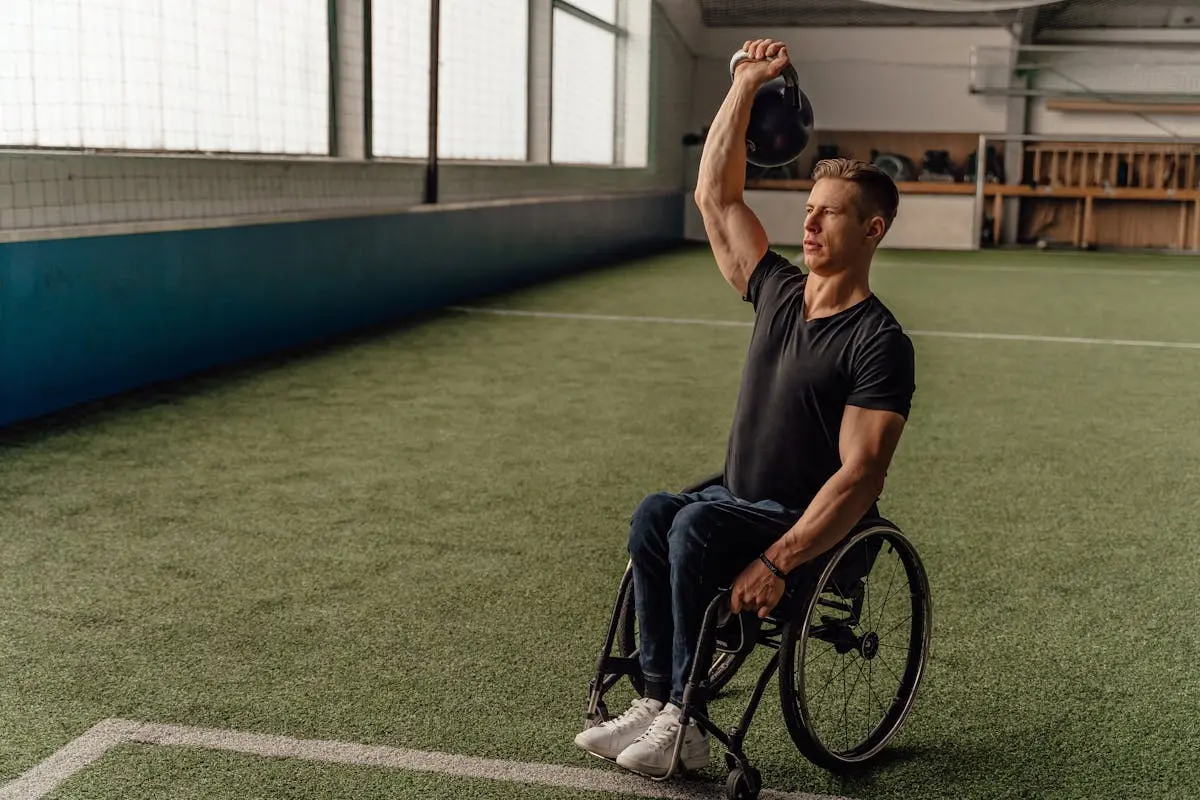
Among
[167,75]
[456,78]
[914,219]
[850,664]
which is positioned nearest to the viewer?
[850,664]

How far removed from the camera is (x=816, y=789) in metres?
2.42

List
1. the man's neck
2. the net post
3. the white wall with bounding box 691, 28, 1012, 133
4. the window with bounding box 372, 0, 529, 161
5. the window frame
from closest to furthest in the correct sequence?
the man's neck → the window with bounding box 372, 0, 529, 161 → the window frame → the net post → the white wall with bounding box 691, 28, 1012, 133

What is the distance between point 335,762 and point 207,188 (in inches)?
205

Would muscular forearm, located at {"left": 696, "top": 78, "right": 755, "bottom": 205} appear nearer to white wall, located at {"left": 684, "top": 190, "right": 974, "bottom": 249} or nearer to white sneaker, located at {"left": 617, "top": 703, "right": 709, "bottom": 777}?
white sneaker, located at {"left": 617, "top": 703, "right": 709, "bottom": 777}

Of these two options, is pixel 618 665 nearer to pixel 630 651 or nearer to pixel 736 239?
pixel 630 651

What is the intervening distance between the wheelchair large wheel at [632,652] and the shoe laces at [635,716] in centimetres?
3

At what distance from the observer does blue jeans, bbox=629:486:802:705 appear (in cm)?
226

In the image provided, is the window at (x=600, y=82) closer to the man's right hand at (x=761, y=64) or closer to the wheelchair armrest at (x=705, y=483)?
the man's right hand at (x=761, y=64)

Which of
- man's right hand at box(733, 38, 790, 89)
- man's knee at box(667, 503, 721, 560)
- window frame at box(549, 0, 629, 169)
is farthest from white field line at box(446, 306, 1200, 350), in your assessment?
man's knee at box(667, 503, 721, 560)

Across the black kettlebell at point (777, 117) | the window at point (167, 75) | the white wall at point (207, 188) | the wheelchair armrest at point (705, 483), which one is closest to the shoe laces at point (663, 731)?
the wheelchair armrest at point (705, 483)

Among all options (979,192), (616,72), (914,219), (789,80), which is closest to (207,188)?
(789,80)

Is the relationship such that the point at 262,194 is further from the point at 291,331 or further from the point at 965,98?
the point at 965,98

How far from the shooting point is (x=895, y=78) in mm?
19219

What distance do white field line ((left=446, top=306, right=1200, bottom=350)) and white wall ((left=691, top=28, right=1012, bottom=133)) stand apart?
10434 mm
